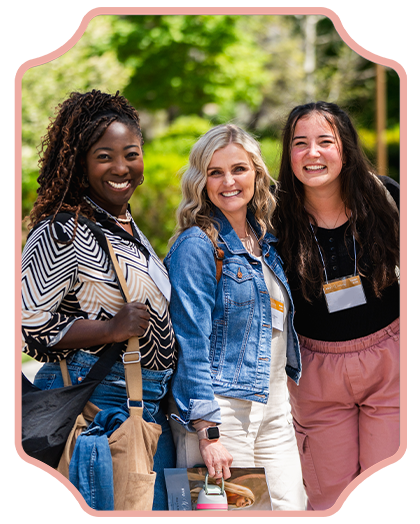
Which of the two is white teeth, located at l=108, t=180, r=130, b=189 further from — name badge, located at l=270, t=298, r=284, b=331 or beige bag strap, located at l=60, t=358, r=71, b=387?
name badge, located at l=270, t=298, r=284, b=331

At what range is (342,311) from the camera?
286 centimetres

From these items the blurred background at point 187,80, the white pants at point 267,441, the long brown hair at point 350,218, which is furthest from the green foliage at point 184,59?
the white pants at point 267,441

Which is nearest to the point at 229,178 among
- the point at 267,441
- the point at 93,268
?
the point at 93,268

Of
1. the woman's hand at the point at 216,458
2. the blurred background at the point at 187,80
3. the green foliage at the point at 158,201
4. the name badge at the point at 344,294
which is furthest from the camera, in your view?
the blurred background at the point at 187,80

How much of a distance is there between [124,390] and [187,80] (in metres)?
12.6

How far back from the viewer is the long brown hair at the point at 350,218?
2863mm

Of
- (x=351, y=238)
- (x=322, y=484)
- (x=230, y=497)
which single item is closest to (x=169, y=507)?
(x=230, y=497)

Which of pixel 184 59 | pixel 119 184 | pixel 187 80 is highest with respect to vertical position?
pixel 184 59

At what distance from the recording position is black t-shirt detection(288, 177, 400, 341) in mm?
2865

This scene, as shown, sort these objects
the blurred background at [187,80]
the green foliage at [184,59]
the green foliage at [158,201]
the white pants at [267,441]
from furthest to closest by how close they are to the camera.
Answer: the green foliage at [184,59], the blurred background at [187,80], the green foliage at [158,201], the white pants at [267,441]

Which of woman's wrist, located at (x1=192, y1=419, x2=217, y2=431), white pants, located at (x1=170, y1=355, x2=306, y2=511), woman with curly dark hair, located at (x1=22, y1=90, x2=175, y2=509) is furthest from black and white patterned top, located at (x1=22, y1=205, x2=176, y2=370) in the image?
A: white pants, located at (x1=170, y1=355, x2=306, y2=511)

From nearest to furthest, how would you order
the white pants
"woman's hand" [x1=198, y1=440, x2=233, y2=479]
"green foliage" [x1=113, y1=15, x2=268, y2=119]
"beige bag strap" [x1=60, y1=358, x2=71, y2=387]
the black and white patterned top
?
the black and white patterned top < "beige bag strap" [x1=60, y1=358, x2=71, y2=387] < "woman's hand" [x1=198, y1=440, x2=233, y2=479] < the white pants < "green foliage" [x1=113, y1=15, x2=268, y2=119]

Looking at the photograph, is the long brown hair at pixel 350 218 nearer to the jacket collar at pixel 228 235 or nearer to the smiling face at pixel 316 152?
the smiling face at pixel 316 152

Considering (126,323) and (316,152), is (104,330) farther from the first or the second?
(316,152)
